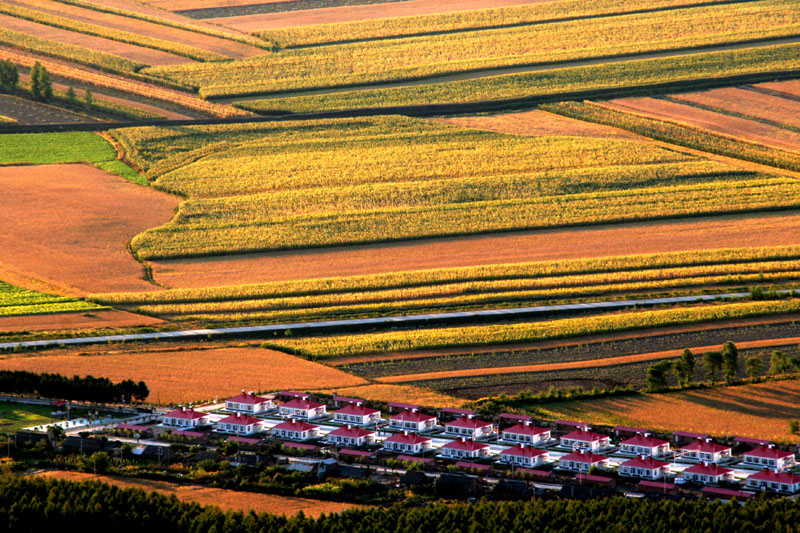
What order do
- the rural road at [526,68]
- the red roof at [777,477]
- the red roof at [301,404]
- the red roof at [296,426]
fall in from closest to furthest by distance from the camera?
the red roof at [777,477], the red roof at [296,426], the red roof at [301,404], the rural road at [526,68]

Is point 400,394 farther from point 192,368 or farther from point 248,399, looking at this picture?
point 192,368

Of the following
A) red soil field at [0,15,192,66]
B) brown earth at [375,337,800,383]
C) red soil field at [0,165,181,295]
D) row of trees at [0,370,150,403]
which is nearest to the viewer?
row of trees at [0,370,150,403]

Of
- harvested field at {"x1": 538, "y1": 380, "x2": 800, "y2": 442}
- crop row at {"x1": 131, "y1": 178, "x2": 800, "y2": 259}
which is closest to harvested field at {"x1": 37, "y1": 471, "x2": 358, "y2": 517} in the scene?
harvested field at {"x1": 538, "y1": 380, "x2": 800, "y2": 442}

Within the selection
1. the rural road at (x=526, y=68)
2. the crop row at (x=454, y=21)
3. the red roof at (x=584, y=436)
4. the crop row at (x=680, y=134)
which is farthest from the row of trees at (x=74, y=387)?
the crop row at (x=454, y=21)

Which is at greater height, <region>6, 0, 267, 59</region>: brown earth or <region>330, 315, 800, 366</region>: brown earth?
<region>6, 0, 267, 59</region>: brown earth

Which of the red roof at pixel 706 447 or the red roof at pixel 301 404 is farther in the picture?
the red roof at pixel 301 404

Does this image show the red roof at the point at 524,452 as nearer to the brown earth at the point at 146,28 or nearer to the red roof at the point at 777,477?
the red roof at the point at 777,477

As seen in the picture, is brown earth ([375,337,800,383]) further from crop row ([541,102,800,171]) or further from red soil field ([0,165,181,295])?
crop row ([541,102,800,171])
